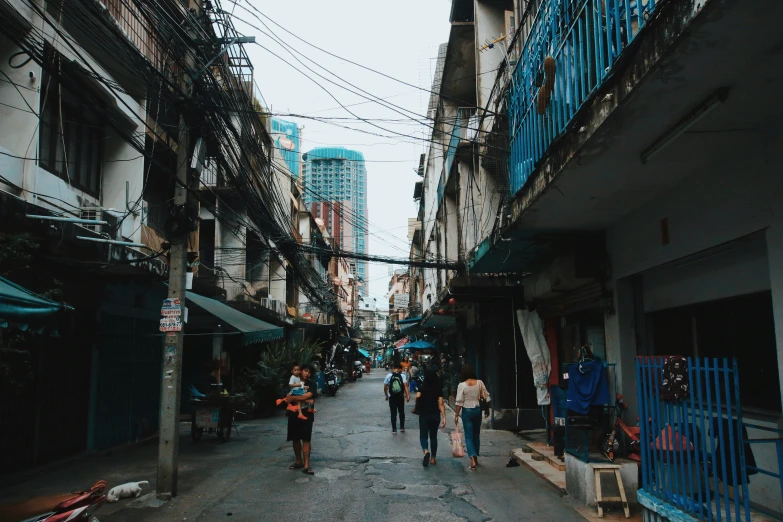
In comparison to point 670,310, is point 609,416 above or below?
below

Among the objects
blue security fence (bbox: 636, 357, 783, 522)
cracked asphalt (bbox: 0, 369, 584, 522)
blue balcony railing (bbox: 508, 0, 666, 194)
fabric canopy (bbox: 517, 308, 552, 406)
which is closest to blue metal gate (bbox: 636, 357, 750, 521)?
blue security fence (bbox: 636, 357, 783, 522)

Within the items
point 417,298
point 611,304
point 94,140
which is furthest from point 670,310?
point 417,298

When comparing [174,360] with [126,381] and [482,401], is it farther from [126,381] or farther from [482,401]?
[126,381]

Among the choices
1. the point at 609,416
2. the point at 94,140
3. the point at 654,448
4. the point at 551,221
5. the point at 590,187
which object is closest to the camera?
the point at 654,448

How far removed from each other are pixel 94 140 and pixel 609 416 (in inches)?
386

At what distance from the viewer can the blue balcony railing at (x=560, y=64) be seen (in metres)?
5.46

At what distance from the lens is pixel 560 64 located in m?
7.16

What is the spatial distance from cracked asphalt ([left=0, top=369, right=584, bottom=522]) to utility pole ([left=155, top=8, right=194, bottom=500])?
32 centimetres

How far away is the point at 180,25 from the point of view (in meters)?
8.26

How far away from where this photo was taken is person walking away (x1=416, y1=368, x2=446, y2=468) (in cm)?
980

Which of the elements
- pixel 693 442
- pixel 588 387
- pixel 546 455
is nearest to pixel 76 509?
pixel 693 442

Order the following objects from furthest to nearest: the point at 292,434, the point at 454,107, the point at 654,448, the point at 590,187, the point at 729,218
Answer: the point at 454,107 → the point at 292,434 → the point at 590,187 → the point at 729,218 → the point at 654,448

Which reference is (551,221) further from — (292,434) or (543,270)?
(292,434)

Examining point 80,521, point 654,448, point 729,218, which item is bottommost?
point 80,521
